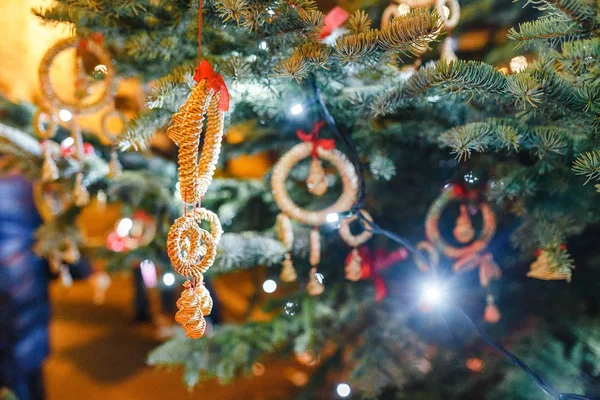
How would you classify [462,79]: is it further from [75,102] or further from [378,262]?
[75,102]

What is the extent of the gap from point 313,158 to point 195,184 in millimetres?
345

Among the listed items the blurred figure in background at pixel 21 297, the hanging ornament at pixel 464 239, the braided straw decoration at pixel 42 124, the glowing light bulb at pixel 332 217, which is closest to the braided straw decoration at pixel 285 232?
the glowing light bulb at pixel 332 217

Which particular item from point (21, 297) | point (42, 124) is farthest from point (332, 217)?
point (21, 297)

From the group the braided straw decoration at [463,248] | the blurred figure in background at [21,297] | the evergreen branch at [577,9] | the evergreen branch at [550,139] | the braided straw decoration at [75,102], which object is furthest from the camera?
the blurred figure in background at [21,297]

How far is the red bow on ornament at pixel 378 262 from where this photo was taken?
0.99 meters

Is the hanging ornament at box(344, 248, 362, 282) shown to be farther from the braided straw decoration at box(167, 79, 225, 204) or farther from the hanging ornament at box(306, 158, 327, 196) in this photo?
the braided straw decoration at box(167, 79, 225, 204)

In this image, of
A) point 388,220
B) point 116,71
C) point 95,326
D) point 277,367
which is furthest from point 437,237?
point 95,326

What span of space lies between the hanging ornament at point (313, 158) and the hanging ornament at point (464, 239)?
8.6 inches

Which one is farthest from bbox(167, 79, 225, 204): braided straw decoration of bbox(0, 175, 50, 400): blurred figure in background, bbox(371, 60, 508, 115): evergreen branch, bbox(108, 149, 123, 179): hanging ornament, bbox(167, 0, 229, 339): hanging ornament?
bbox(0, 175, 50, 400): blurred figure in background

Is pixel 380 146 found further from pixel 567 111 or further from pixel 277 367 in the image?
pixel 277 367

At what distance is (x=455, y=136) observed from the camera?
0.57m

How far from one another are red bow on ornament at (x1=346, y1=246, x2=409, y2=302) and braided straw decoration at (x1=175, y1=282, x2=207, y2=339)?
0.52 meters

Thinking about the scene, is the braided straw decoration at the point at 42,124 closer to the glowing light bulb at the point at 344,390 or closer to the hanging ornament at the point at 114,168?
the hanging ornament at the point at 114,168

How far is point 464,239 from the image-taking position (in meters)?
0.91
